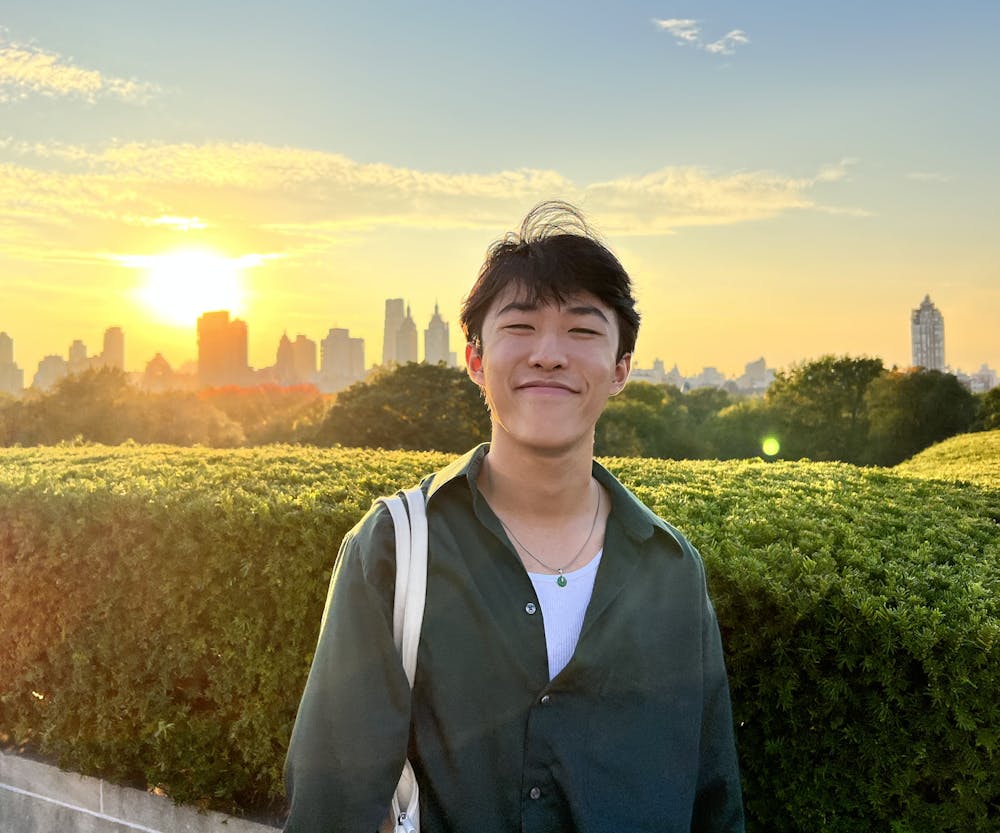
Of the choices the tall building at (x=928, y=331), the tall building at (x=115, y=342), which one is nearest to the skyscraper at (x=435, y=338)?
the tall building at (x=115, y=342)

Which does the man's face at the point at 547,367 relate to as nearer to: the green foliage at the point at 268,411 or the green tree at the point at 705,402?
the green foliage at the point at 268,411

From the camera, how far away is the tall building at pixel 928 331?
100m

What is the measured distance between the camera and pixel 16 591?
496 centimetres

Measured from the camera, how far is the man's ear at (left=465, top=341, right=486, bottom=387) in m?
2.23

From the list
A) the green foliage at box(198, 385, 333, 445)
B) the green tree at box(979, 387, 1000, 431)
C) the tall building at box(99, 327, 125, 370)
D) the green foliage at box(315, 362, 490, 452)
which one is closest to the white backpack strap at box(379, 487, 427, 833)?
the green foliage at box(315, 362, 490, 452)

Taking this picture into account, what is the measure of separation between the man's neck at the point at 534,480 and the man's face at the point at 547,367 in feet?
0.13

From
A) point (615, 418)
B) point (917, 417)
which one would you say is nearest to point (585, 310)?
point (615, 418)

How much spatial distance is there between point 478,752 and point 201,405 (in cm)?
3612

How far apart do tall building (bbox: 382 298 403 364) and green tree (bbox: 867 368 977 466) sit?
108 metres

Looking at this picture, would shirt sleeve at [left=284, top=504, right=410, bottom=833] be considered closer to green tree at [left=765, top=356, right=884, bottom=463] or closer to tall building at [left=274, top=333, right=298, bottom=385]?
green tree at [left=765, top=356, right=884, bottom=463]

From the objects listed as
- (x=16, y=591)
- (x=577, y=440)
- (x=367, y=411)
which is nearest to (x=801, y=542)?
(x=577, y=440)

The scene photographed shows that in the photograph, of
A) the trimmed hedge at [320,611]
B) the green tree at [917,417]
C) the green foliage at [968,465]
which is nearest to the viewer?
the trimmed hedge at [320,611]

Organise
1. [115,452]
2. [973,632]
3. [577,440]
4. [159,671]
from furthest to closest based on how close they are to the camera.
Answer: [115,452], [159,671], [973,632], [577,440]

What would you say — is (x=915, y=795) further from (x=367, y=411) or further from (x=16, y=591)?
(x=367, y=411)
